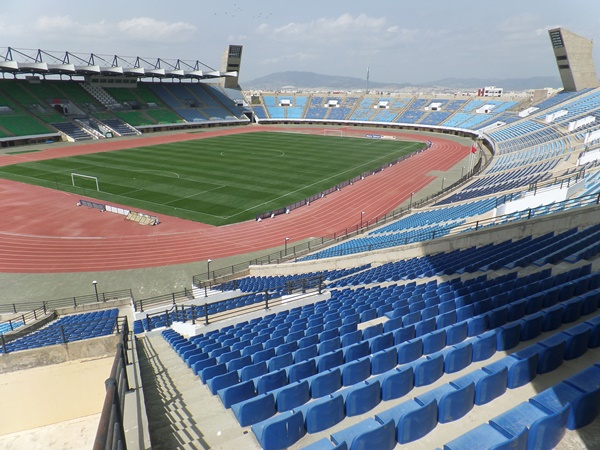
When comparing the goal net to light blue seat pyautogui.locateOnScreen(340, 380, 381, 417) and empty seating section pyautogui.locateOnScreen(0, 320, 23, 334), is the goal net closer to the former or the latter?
empty seating section pyautogui.locateOnScreen(0, 320, 23, 334)

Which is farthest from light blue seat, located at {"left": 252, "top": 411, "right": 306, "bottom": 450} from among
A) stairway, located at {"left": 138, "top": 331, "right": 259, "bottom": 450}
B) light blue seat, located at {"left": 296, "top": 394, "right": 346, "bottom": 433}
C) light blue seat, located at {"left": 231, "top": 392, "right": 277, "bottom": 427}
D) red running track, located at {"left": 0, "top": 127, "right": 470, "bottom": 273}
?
red running track, located at {"left": 0, "top": 127, "right": 470, "bottom": 273}

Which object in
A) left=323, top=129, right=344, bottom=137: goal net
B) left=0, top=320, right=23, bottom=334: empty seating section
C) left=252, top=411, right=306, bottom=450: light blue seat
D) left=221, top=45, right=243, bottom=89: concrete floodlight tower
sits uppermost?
left=221, top=45, right=243, bottom=89: concrete floodlight tower

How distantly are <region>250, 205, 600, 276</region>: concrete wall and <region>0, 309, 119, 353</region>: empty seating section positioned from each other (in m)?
9.55

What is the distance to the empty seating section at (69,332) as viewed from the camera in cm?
1156

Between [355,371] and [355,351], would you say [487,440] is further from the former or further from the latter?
[355,351]

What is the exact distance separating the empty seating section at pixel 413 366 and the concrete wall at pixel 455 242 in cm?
655

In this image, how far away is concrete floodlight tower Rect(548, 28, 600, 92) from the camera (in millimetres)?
61469

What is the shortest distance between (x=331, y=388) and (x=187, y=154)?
56.8m

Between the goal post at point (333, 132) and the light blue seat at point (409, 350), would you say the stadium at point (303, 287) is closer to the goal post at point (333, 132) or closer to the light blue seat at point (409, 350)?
the light blue seat at point (409, 350)

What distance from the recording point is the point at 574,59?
207 ft

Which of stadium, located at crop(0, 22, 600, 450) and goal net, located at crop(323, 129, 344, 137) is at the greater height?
goal net, located at crop(323, 129, 344, 137)

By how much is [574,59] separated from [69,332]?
76438mm

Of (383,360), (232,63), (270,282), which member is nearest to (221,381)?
(383,360)

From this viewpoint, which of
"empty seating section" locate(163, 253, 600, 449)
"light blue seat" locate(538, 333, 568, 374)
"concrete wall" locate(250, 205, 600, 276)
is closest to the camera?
"empty seating section" locate(163, 253, 600, 449)
